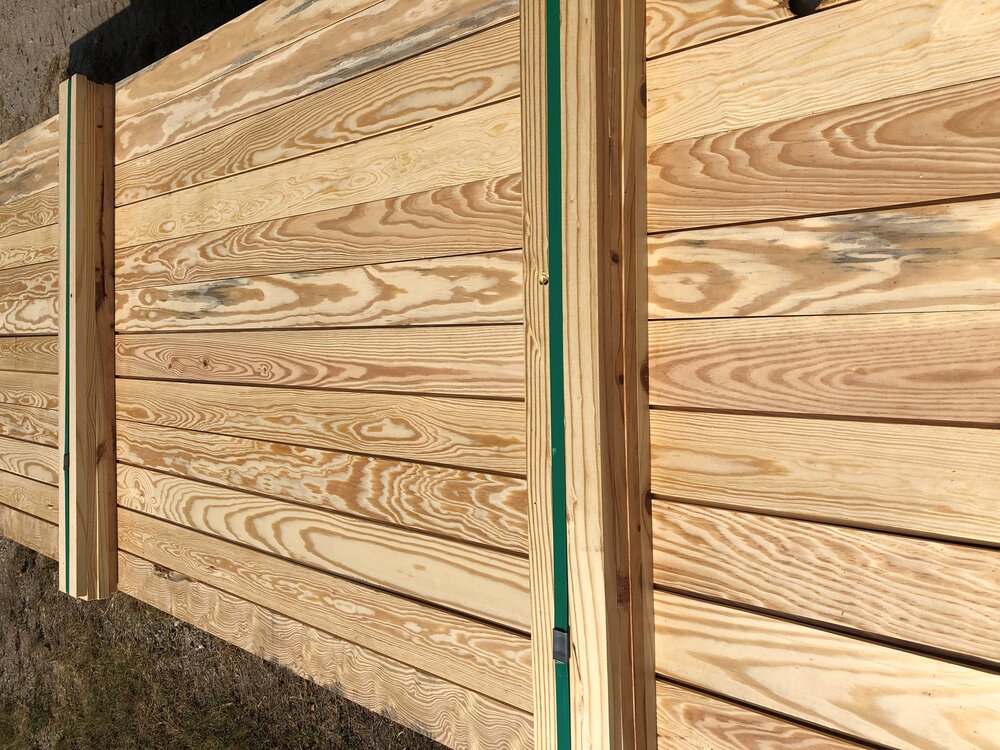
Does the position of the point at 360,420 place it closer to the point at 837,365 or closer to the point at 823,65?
the point at 837,365

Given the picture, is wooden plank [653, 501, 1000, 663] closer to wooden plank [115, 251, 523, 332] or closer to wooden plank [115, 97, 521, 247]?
wooden plank [115, 251, 523, 332]

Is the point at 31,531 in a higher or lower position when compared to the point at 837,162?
lower

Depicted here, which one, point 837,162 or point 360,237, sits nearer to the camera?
point 837,162

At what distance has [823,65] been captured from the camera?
1.19 m

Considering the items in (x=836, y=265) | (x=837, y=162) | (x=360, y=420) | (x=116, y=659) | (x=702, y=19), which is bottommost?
(x=116, y=659)

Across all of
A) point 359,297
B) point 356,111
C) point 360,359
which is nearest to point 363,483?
point 360,359

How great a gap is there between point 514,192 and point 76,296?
1707mm

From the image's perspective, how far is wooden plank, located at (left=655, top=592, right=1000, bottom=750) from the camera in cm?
112

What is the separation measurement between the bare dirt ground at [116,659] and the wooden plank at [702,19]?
2148 mm

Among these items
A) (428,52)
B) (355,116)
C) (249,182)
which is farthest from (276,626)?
(428,52)

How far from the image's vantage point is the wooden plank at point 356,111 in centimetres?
160

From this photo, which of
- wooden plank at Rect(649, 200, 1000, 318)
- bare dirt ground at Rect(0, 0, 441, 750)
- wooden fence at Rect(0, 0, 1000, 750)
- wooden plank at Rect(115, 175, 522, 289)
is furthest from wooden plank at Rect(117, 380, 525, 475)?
bare dirt ground at Rect(0, 0, 441, 750)

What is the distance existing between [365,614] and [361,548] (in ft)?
0.54

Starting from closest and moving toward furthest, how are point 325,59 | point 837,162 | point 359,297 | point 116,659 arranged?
point 837,162 → point 359,297 → point 325,59 → point 116,659
